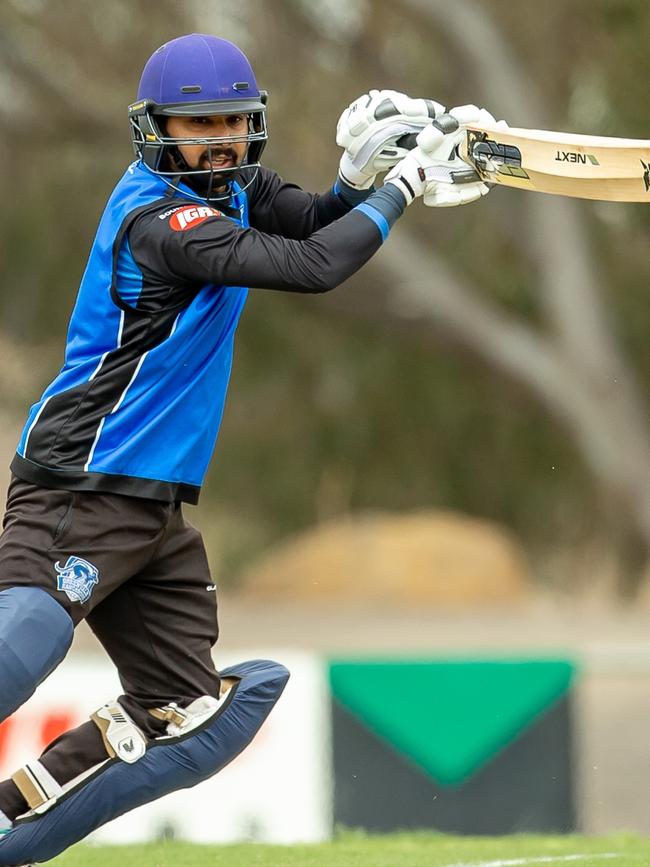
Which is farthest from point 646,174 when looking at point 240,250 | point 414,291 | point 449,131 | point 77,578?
point 414,291

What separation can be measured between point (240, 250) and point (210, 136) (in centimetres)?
45

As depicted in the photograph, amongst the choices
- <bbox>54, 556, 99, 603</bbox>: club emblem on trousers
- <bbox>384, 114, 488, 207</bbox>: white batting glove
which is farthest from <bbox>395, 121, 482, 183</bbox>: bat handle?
<bbox>54, 556, 99, 603</bbox>: club emblem on trousers

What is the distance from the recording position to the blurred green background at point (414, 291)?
16516 millimetres

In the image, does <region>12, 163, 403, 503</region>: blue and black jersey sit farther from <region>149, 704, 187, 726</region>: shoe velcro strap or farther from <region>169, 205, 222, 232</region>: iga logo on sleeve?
<region>149, 704, 187, 726</region>: shoe velcro strap

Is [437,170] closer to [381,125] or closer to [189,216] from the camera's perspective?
[381,125]

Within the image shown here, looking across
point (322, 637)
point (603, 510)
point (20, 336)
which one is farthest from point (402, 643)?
point (20, 336)

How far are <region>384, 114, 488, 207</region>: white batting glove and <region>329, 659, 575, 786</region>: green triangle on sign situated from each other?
9.45 feet

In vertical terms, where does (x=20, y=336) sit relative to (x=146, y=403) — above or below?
above

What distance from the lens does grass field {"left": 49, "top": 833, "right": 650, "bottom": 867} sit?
4.72 meters

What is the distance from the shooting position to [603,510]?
59.6 ft

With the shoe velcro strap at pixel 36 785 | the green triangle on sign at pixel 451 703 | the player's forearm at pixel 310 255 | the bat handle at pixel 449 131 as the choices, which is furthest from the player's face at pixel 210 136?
the green triangle on sign at pixel 451 703

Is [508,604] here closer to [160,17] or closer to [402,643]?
[402,643]

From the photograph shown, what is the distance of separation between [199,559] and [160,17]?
1307 centimetres

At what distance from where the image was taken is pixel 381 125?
433 centimetres
